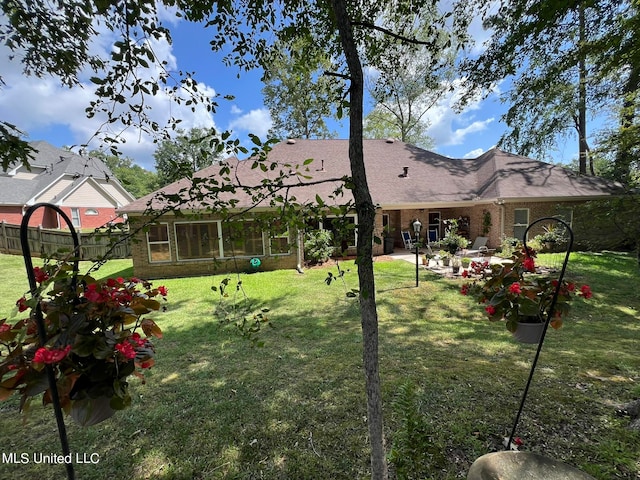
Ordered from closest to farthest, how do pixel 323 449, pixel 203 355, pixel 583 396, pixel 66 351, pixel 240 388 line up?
pixel 66 351
pixel 323 449
pixel 583 396
pixel 240 388
pixel 203 355

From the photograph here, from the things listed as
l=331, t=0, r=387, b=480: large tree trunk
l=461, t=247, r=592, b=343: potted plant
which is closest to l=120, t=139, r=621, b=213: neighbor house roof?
l=461, t=247, r=592, b=343: potted plant

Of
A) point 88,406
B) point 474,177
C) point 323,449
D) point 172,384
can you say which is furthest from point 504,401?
point 474,177

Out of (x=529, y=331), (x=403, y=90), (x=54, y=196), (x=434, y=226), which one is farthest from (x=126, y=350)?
(x=54, y=196)

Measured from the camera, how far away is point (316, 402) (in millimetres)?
2979

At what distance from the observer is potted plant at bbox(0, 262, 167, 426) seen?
1281 mm

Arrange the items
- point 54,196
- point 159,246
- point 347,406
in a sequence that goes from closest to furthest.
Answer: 1. point 347,406
2. point 159,246
3. point 54,196

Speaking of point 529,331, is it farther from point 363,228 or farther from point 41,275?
point 41,275

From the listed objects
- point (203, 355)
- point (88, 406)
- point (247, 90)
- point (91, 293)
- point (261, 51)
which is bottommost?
point (203, 355)

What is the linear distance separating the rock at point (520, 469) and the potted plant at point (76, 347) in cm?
189

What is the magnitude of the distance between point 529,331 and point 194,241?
10902 mm

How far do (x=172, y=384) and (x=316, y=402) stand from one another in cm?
187

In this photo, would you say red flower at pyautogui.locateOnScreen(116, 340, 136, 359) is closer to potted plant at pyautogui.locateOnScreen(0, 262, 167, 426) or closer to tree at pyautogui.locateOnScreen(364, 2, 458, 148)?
potted plant at pyautogui.locateOnScreen(0, 262, 167, 426)

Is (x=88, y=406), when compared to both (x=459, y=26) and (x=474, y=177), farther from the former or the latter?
Answer: (x=474, y=177)

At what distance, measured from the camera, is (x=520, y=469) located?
63.5 inches
